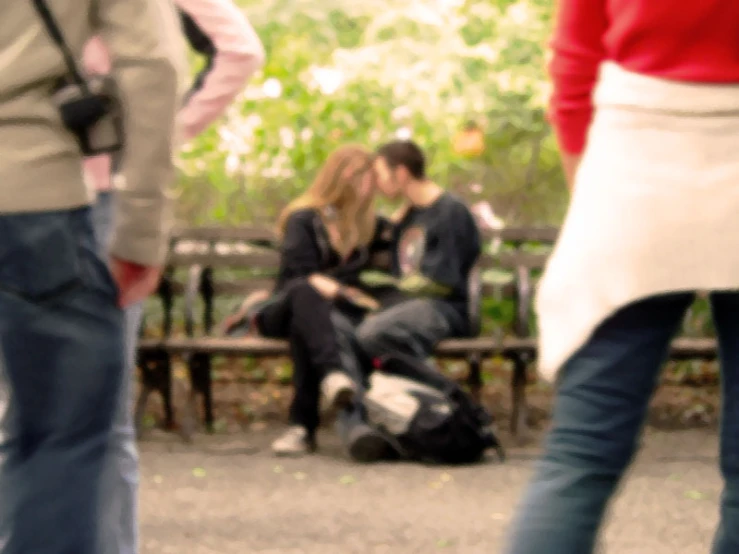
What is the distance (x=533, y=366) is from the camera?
27.7 ft

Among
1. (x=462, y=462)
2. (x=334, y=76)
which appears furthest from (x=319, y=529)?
(x=334, y=76)

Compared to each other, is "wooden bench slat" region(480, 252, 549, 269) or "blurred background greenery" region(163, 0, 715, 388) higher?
"blurred background greenery" region(163, 0, 715, 388)

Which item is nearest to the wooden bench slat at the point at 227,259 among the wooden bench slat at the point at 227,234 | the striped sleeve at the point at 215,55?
the wooden bench slat at the point at 227,234

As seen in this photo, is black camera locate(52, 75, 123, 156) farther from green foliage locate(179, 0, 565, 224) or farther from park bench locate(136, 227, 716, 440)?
green foliage locate(179, 0, 565, 224)

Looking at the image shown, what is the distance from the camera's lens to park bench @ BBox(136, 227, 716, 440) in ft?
22.6

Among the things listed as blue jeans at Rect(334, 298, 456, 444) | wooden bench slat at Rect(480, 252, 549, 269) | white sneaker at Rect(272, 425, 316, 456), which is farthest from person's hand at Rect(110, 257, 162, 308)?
wooden bench slat at Rect(480, 252, 549, 269)

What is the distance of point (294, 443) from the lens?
259 inches

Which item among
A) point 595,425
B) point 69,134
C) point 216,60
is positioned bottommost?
point 595,425

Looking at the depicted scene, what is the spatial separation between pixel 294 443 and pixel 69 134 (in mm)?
4441

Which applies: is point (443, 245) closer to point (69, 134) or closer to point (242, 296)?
point (242, 296)

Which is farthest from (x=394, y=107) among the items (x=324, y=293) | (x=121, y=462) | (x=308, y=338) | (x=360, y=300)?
(x=121, y=462)

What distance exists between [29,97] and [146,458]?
4.35 meters

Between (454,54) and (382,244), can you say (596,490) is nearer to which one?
(382,244)

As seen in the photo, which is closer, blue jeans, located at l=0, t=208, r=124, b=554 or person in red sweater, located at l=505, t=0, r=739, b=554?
person in red sweater, located at l=505, t=0, r=739, b=554
